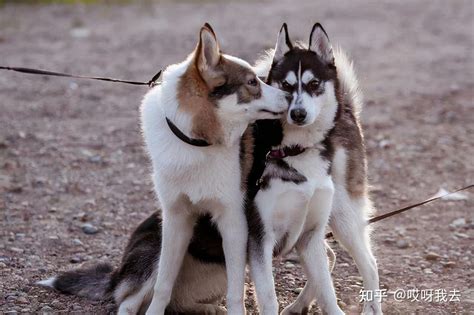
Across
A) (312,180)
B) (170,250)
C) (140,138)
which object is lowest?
(140,138)

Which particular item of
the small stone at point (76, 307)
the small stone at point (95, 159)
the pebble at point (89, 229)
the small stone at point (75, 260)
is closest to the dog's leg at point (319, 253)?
the small stone at point (76, 307)

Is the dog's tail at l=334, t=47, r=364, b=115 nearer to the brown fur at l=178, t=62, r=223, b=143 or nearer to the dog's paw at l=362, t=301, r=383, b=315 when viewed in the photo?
the brown fur at l=178, t=62, r=223, b=143

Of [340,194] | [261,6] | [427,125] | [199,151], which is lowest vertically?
[261,6]

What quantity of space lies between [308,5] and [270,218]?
37.6ft

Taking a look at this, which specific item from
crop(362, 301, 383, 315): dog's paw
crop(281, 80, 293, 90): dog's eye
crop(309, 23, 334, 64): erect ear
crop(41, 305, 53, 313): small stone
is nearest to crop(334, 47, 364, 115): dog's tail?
crop(309, 23, 334, 64): erect ear

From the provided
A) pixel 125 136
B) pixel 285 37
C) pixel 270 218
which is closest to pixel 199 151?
pixel 270 218

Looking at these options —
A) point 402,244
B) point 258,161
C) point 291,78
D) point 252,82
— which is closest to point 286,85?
point 291,78

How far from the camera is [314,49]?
433 cm

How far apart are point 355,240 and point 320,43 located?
3.48 ft

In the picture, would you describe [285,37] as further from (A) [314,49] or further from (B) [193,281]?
(B) [193,281]

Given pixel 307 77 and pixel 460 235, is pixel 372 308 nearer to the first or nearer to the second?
pixel 307 77

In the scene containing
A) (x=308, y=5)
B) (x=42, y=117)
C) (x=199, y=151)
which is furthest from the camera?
(x=308, y=5)

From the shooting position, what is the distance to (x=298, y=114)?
156 inches

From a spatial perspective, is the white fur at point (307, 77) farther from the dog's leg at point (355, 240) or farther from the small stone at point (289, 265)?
the small stone at point (289, 265)
